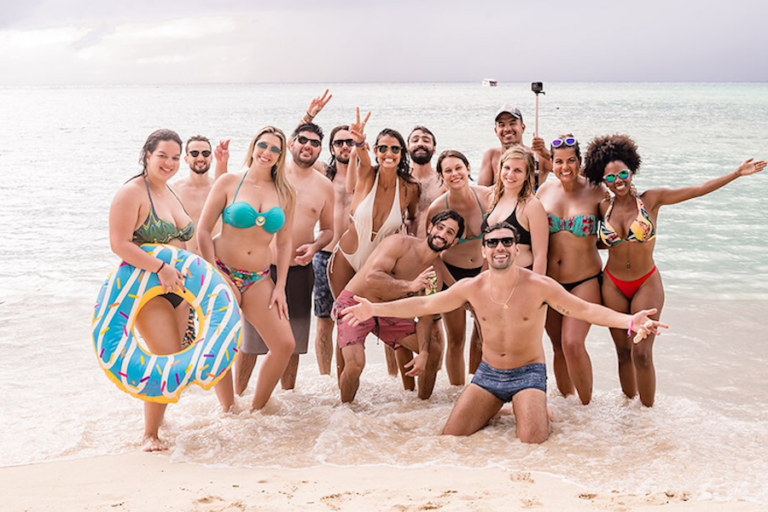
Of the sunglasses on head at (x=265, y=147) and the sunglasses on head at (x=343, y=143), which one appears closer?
the sunglasses on head at (x=265, y=147)

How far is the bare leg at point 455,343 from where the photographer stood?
5.81 metres

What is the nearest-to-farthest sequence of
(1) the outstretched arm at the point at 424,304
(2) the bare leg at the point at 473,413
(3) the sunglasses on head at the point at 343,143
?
(1) the outstretched arm at the point at 424,304 < (2) the bare leg at the point at 473,413 < (3) the sunglasses on head at the point at 343,143

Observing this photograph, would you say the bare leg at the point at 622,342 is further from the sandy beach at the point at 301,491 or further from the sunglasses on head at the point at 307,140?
the sunglasses on head at the point at 307,140

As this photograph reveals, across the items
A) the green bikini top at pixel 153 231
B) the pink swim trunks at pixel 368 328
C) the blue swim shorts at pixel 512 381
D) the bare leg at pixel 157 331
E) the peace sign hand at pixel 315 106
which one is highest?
the peace sign hand at pixel 315 106

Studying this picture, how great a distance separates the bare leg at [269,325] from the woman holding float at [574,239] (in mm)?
2031

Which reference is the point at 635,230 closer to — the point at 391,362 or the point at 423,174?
the point at 423,174

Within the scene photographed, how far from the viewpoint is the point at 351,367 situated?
5453 millimetres

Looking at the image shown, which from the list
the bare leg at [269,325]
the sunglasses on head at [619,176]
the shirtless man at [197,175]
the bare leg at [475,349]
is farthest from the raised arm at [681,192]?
the shirtless man at [197,175]

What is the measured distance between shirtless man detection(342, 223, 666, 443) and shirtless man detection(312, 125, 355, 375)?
48.4 inches

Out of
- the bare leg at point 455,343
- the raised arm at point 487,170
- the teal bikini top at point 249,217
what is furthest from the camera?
the raised arm at point 487,170

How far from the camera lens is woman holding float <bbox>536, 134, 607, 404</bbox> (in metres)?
5.25

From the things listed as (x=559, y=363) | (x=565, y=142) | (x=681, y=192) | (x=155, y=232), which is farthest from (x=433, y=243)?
(x=155, y=232)

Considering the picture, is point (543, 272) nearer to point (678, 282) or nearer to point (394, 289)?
point (394, 289)

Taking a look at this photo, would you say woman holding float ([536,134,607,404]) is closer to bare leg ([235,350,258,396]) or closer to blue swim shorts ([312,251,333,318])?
blue swim shorts ([312,251,333,318])
